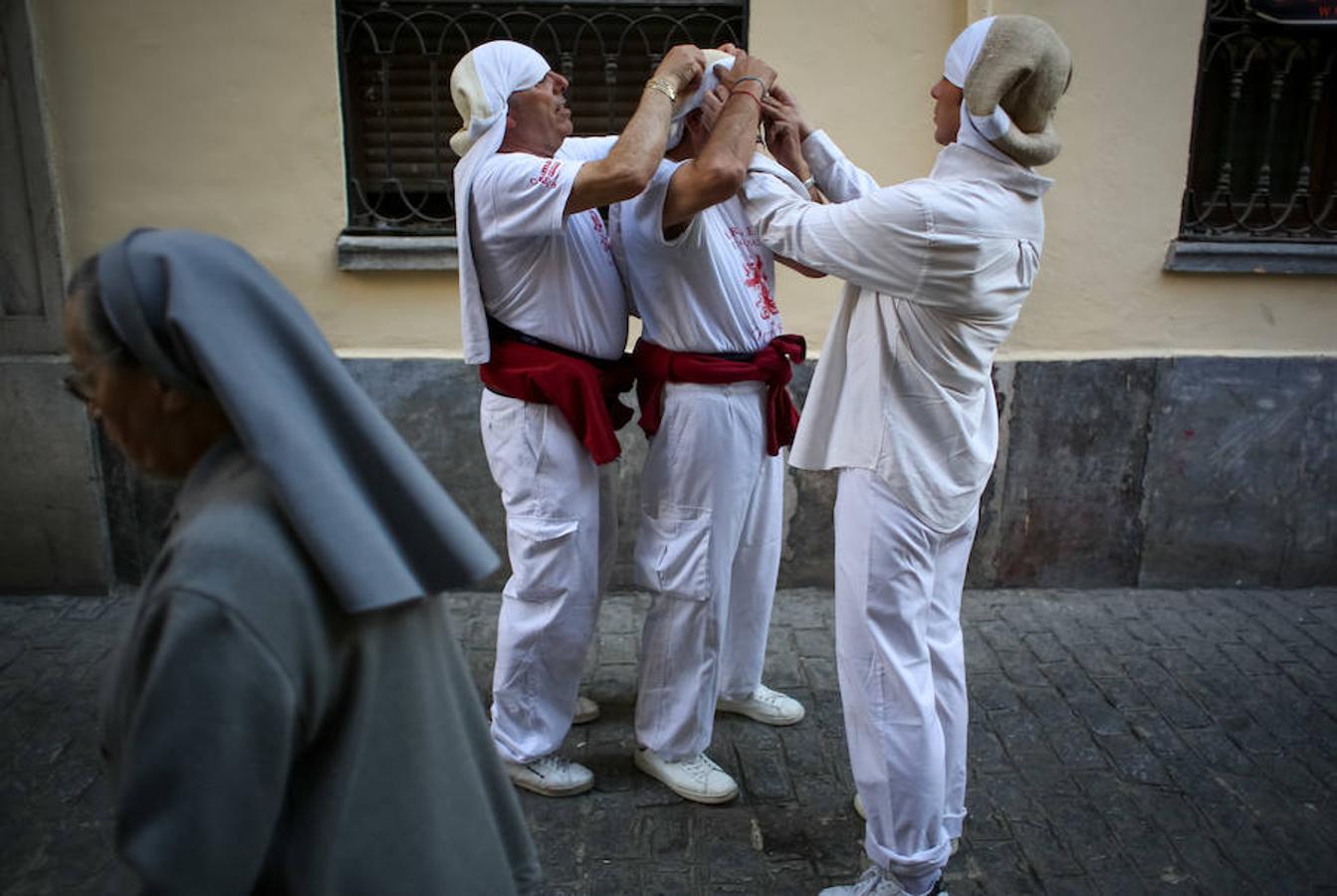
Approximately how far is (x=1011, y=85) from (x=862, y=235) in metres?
0.44

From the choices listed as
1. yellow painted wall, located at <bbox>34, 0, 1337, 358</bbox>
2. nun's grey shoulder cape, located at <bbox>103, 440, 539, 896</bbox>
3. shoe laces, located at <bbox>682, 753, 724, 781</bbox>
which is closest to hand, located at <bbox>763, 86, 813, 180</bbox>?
yellow painted wall, located at <bbox>34, 0, 1337, 358</bbox>

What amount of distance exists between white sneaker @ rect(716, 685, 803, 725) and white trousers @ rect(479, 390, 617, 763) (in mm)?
657

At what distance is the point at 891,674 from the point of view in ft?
8.23

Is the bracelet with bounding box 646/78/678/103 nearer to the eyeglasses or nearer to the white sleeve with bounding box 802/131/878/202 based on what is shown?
the white sleeve with bounding box 802/131/878/202

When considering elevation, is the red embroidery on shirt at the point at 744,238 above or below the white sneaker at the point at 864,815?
above

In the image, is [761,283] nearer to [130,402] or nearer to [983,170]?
[983,170]

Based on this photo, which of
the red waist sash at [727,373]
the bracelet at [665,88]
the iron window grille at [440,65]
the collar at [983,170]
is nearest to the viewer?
the collar at [983,170]

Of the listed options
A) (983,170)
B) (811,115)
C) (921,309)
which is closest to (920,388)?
(921,309)

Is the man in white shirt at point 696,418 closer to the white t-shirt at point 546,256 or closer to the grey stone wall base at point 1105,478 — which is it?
the white t-shirt at point 546,256

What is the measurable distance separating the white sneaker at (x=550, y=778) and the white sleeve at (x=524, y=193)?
1.54m

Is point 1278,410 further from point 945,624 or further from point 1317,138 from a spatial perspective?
point 945,624

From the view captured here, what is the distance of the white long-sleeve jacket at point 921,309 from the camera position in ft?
7.61

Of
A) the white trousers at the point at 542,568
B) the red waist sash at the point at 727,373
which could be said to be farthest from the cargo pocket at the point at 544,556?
the red waist sash at the point at 727,373

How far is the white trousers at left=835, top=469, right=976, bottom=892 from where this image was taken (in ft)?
8.16
